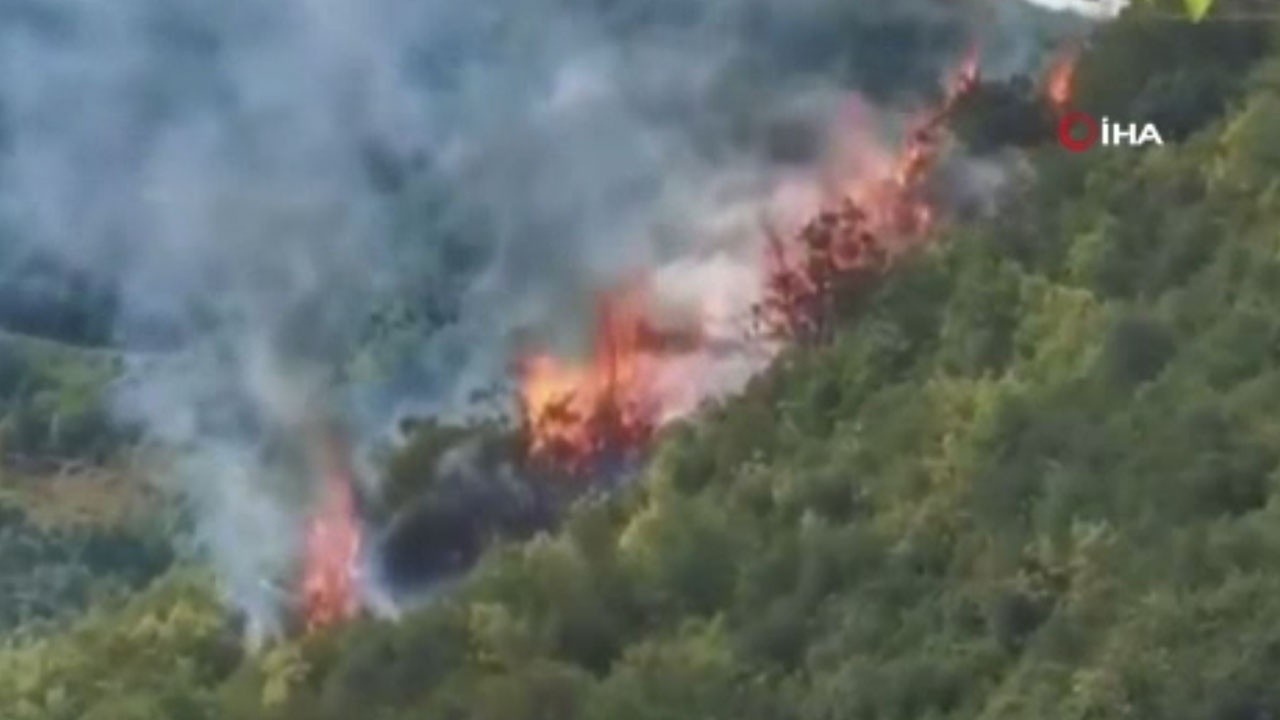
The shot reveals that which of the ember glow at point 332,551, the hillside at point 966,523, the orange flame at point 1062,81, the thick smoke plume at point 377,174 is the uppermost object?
the thick smoke plume at point 377,174

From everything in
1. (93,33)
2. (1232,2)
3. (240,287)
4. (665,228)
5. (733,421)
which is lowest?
(733,421)

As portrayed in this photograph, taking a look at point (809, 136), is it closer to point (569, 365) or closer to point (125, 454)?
point (569, 365)

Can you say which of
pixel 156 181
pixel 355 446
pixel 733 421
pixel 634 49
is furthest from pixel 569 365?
pixel 156 181

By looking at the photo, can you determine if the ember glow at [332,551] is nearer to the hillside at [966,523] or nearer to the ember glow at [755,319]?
the hillside at [966,523]

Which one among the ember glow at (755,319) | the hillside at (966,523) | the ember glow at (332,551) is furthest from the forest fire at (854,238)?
the ember glow at (332,551)

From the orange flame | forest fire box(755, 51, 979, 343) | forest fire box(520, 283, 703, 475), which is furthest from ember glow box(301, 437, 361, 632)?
the orange flame

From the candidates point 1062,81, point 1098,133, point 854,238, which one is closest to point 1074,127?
point 1098,133
